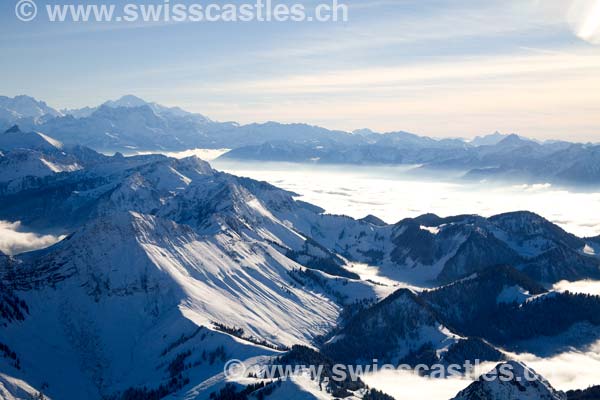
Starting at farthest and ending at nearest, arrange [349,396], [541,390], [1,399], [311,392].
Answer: [1,399]
[349,396]
[311,392]
[541,390]

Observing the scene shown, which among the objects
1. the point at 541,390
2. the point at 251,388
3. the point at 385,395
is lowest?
the point at 385,395

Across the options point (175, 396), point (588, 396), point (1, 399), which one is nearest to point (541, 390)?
point (588, 396)

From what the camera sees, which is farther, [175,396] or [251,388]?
[175,396]

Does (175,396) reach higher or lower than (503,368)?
lower

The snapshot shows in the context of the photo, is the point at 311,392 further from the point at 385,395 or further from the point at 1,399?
the point at 1,399

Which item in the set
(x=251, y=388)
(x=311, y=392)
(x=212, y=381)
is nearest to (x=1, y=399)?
(x=212, y=381)

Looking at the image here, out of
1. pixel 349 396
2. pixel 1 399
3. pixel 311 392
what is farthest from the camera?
pixel 1 399

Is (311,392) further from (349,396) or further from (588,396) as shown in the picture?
(588,396)
